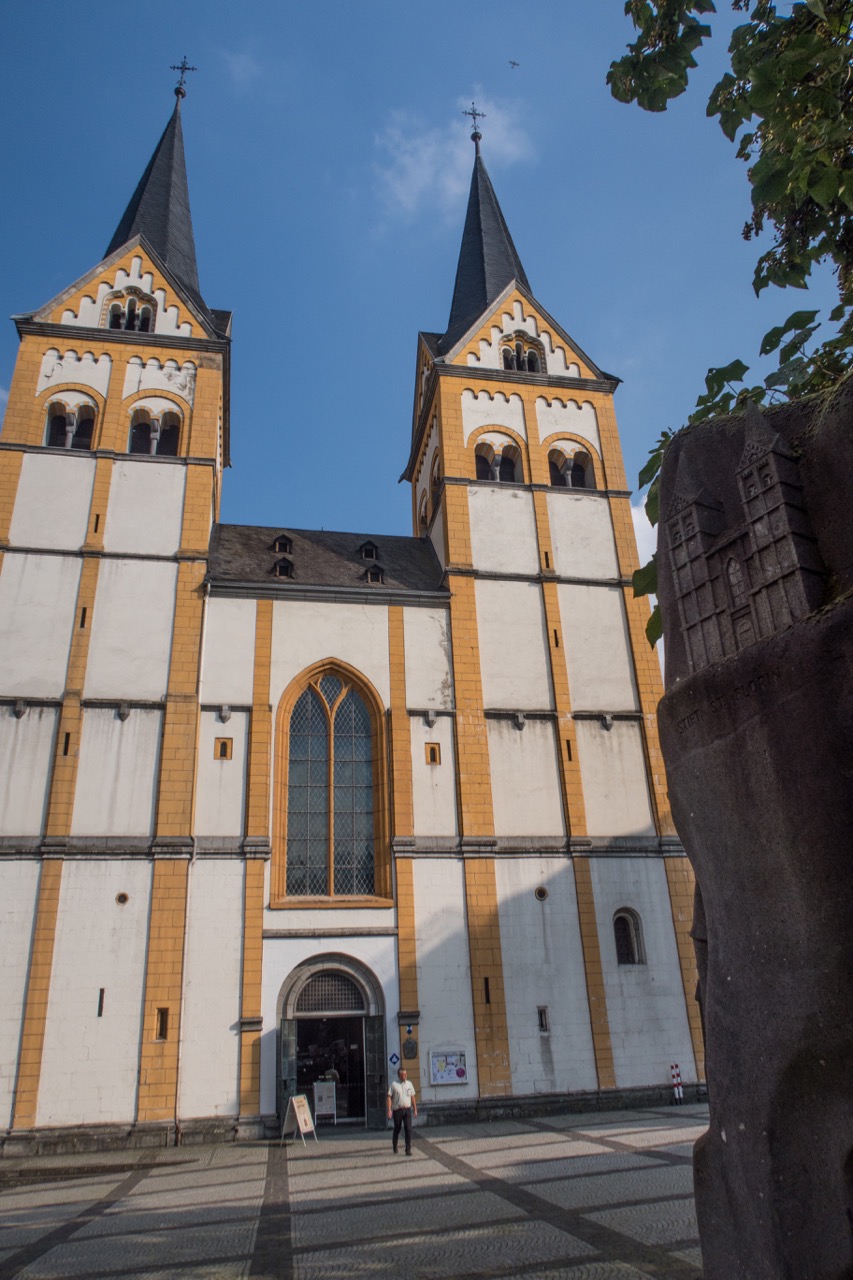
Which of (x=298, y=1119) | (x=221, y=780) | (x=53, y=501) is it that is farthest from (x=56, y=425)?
(x=298, y=1119)

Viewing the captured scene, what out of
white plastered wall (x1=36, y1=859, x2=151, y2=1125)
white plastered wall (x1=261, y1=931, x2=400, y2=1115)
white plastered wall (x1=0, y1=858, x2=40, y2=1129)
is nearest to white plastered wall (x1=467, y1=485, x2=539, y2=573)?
white plastered wall (x1=261, y1=931, x2=400, y2=1115)

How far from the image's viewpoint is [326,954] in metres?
18.2

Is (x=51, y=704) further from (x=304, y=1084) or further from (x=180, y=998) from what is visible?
(x=304, y=1084)

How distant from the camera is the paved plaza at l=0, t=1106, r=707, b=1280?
715 cm

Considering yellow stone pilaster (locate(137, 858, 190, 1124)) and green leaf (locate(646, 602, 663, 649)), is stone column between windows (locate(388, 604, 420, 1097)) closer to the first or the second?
yellow stone pilaster (locate(137, 858, 190, 1124))

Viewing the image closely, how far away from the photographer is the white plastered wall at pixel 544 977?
18.1 meters

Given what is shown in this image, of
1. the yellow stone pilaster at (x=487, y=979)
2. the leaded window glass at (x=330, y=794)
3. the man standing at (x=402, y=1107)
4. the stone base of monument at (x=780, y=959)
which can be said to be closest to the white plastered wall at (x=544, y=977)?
the yellow stone pilaster at (x=487, y=979)

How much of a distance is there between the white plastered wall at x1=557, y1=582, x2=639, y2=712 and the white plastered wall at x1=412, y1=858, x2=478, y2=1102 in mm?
5681

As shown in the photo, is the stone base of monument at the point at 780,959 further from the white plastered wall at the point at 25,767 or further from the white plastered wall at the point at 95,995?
the white plastered wall at the point at 25,767

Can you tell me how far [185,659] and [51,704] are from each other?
9.94ft

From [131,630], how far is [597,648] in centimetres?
1176

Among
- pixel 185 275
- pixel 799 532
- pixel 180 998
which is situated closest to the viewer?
pixel 799 532

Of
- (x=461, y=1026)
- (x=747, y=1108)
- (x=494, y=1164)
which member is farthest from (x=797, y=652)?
(x=461, y=1026)

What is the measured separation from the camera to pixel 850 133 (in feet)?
13.0
